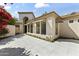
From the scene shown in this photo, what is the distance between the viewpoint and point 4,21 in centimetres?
598

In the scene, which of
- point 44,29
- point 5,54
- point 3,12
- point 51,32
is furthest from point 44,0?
point 44,29

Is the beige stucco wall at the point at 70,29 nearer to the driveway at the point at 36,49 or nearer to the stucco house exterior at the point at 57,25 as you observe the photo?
the stucco house exterior at the point at 57,25

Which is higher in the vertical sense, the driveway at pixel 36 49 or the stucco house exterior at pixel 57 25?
the stucco house exterior at pixel 57 25

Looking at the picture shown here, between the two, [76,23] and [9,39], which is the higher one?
[76,23]

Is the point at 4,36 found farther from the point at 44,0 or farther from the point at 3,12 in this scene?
the point at 44,0

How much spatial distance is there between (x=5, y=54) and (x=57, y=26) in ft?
21.6

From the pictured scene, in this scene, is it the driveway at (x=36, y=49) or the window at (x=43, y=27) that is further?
the window at (x=43, y=27)

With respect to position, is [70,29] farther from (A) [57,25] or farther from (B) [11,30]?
(B) [11,30]

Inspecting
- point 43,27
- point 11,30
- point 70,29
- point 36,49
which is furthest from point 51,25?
point 36,49

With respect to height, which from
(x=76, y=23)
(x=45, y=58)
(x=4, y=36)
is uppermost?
(x=76, y=23)

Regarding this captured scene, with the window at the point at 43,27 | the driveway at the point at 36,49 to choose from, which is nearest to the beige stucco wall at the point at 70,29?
the window at the point at 43,27

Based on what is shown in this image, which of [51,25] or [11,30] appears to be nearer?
[11,30]

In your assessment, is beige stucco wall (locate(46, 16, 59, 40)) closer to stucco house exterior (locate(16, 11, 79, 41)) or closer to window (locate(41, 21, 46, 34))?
stucco house exterior (locate(16, 11, 79, 41))

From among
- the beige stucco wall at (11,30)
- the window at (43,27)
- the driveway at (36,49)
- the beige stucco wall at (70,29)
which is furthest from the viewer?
the window at (43,27)
